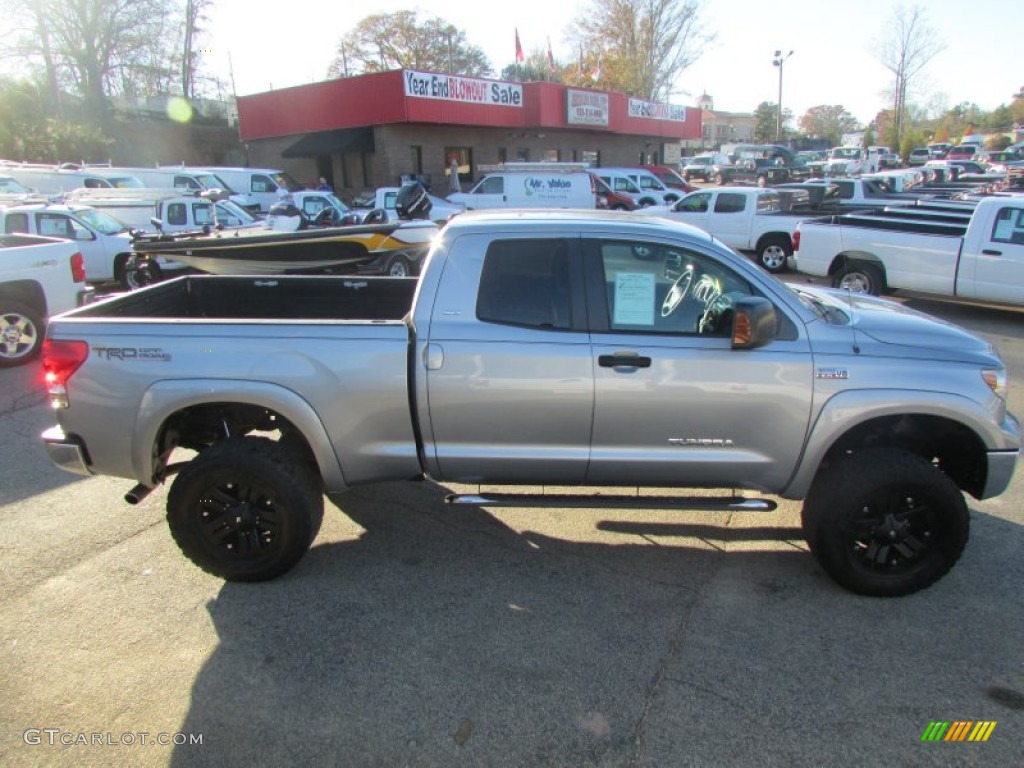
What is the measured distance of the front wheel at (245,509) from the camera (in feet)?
11.8

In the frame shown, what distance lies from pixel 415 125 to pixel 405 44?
140 feet

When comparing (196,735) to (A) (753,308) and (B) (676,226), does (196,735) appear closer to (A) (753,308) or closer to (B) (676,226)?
(A) (753,308)

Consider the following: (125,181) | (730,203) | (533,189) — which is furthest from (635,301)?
(125,181)

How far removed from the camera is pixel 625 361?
11.3ft

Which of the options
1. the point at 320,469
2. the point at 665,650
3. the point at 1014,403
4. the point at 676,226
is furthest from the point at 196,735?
the point at 1014,403

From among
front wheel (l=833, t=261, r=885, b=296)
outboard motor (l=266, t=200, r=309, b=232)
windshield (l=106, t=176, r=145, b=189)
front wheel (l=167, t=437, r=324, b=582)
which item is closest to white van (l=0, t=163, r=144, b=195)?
windshield (l=106, t=176, r=145, b=189)

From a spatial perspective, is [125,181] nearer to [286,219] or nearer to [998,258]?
[286,219]

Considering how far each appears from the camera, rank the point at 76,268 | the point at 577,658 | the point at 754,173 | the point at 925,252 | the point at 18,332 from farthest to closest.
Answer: the point at 754,173
the point at 925,252
the point at 76,268
the point at 18,332
the point at 577,658

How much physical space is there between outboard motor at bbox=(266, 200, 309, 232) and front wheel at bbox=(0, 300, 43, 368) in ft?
20.3

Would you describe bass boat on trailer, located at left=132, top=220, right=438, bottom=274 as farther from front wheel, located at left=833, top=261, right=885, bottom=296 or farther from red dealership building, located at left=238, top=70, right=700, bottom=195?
red dealership building, located at left=238, top=70, right=700, bottom=195

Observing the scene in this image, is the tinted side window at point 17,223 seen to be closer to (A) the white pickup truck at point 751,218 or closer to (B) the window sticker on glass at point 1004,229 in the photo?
(A) the white pickup truck at point 751,218

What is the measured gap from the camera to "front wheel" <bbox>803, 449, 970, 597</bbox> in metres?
3.43

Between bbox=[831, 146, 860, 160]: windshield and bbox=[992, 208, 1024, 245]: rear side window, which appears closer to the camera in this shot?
bbox=[992, 208, 1024, 245]: rear side window

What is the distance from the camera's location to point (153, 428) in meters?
3.56
